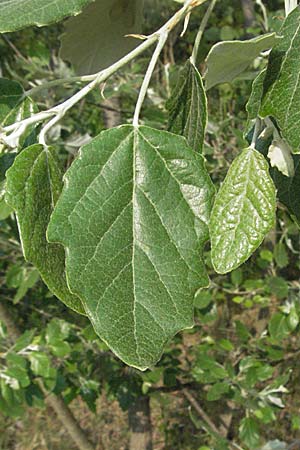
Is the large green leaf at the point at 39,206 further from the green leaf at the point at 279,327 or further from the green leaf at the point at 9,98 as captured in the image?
the green leaf at the point at 279,327

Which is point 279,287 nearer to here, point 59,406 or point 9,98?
point 59,406

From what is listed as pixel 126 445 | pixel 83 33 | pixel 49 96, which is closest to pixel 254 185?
pixel 83 33

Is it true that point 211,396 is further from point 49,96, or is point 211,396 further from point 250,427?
point 49,96

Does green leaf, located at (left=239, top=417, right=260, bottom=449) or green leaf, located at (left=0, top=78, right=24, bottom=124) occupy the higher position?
green leaf, located at (left=0, top=78, right=24, bottom=124)

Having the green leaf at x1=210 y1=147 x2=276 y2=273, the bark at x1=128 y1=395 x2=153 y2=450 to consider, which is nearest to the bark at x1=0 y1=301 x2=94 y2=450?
the bark at x1=128 y1=395 x2=153 y2=450

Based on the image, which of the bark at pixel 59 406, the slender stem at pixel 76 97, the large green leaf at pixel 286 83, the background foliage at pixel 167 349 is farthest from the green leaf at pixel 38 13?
the bark at pixel 59 406

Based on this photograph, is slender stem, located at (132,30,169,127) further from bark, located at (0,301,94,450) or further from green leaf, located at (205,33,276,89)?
bark, located at (0,301,94,450)
